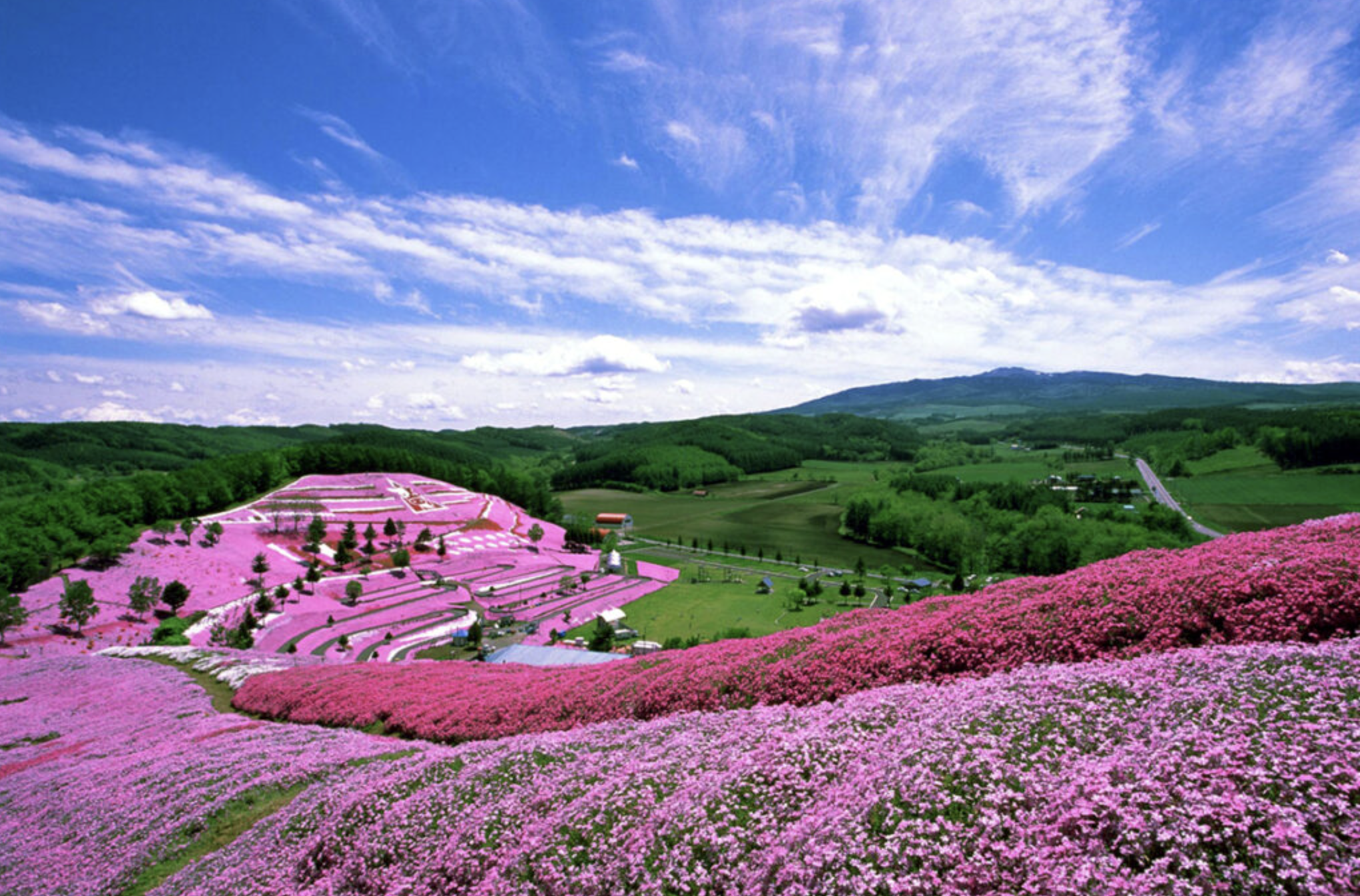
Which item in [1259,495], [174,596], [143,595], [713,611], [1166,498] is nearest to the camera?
[143,595]

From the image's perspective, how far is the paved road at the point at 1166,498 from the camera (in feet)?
368

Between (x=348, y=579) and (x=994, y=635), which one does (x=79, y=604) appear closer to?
(x=348, y=579)

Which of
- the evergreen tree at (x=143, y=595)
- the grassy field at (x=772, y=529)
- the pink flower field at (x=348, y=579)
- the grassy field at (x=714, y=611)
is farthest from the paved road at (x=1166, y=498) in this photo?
the evergreen tree at (x=143, y=595)

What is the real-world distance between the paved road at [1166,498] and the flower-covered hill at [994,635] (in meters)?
97.4

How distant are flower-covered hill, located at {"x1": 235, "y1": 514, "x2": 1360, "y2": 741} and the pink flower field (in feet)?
154

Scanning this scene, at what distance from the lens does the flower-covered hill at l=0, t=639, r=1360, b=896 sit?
5.85 metres

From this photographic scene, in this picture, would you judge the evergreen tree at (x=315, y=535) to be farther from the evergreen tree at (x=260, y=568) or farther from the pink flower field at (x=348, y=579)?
the evergreen tree at (x=260, y=568)

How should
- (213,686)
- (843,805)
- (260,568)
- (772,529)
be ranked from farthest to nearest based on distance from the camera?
(772,529), (260,568), (213,686), (843,805)

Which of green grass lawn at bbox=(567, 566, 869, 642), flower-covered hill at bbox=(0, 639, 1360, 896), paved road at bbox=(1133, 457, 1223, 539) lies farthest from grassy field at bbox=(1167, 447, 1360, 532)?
flower-covered hill at bbox=(0, 639, 1360, 896)

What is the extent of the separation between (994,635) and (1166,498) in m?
180

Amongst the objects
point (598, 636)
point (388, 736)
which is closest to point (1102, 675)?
point (388, 736)

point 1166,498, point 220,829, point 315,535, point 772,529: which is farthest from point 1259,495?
point 315,535

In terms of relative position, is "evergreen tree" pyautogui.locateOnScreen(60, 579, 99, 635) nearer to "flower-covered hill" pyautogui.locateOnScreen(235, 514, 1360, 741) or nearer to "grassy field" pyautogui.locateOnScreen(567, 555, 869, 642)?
"grassy field" pyautogui.locateOnScreen(567, 555, 869, 642)

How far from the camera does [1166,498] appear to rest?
490ft
